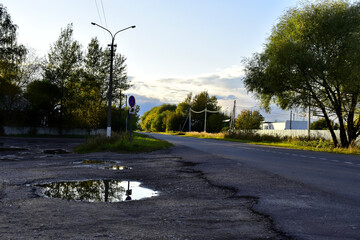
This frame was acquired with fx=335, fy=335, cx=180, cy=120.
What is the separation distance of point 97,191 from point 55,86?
131ft

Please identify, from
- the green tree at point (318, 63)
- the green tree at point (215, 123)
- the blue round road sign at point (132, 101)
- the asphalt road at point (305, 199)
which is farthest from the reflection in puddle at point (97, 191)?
the green tree at point (215, 123)

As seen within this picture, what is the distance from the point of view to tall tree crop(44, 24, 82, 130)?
43.9 meters

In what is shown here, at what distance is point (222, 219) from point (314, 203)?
2159 mm

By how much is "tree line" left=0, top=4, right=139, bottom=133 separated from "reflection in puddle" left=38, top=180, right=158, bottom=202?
122 feet

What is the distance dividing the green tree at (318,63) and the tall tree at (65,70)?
25.6 meters

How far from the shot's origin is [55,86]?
44125mm

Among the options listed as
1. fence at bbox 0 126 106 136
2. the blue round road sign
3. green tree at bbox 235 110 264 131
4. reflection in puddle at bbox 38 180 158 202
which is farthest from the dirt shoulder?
green tree at bbox 235 110 264 131

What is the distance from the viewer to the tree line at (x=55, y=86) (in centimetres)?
4097

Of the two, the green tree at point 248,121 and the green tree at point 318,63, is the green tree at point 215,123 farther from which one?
the green tree at point 318,63

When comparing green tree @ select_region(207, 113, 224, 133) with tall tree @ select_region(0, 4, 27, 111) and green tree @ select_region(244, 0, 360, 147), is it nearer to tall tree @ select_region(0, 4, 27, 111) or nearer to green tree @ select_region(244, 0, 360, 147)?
tall tree @ select_region(0, 4, 27, 111)

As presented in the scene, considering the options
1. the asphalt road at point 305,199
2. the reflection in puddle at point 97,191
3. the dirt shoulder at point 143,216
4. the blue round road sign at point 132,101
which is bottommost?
the reflection in puddle at point 97,191

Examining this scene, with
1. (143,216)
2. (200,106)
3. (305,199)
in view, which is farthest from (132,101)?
(200,106)

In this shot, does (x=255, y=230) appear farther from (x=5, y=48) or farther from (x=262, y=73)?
(x=5, y=48)

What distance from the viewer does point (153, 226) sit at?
452cm
